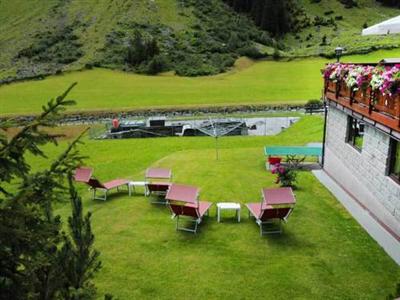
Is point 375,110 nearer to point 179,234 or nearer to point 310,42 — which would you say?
point 179,234

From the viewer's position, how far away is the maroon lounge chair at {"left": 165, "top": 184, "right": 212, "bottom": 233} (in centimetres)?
1066

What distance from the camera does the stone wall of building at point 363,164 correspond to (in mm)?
10188

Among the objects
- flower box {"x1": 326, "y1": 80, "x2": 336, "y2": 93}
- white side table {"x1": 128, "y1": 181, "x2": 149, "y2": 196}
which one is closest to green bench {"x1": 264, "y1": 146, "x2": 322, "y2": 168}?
flower box {"x1": 326, "y1": 80, "x2": 336, "y2": 93}

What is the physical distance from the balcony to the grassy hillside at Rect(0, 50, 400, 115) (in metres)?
37.0

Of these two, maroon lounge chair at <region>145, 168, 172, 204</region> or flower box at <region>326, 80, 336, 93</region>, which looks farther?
flower box at <region>326, 80, 336, 93</region>

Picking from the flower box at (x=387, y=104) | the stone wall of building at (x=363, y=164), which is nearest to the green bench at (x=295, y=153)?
the stone wall of building at (x=363, y=164)

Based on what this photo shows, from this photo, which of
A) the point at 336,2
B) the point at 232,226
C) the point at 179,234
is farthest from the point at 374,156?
the point at 336,2

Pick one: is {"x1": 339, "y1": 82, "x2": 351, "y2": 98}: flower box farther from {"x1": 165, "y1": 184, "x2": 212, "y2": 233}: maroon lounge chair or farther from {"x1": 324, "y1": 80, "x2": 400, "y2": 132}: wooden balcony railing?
{"x1": 165, "y1": 184, "x2": 212, "y2": 233}: maroon lounge chair

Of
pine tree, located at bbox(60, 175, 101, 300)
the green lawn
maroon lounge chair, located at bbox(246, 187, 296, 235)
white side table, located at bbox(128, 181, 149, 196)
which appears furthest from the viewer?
white side table, located at bbox(128, 181, 149, 196)

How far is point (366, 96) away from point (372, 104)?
2.21 ft

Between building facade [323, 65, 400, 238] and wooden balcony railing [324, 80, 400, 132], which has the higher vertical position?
wooden balcony railing [324, 80, 400, 132]

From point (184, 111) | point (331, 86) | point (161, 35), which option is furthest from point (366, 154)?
point (161, 35)

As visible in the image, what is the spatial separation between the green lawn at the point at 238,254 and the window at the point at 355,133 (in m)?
1.99

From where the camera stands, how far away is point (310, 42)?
10769 cm
